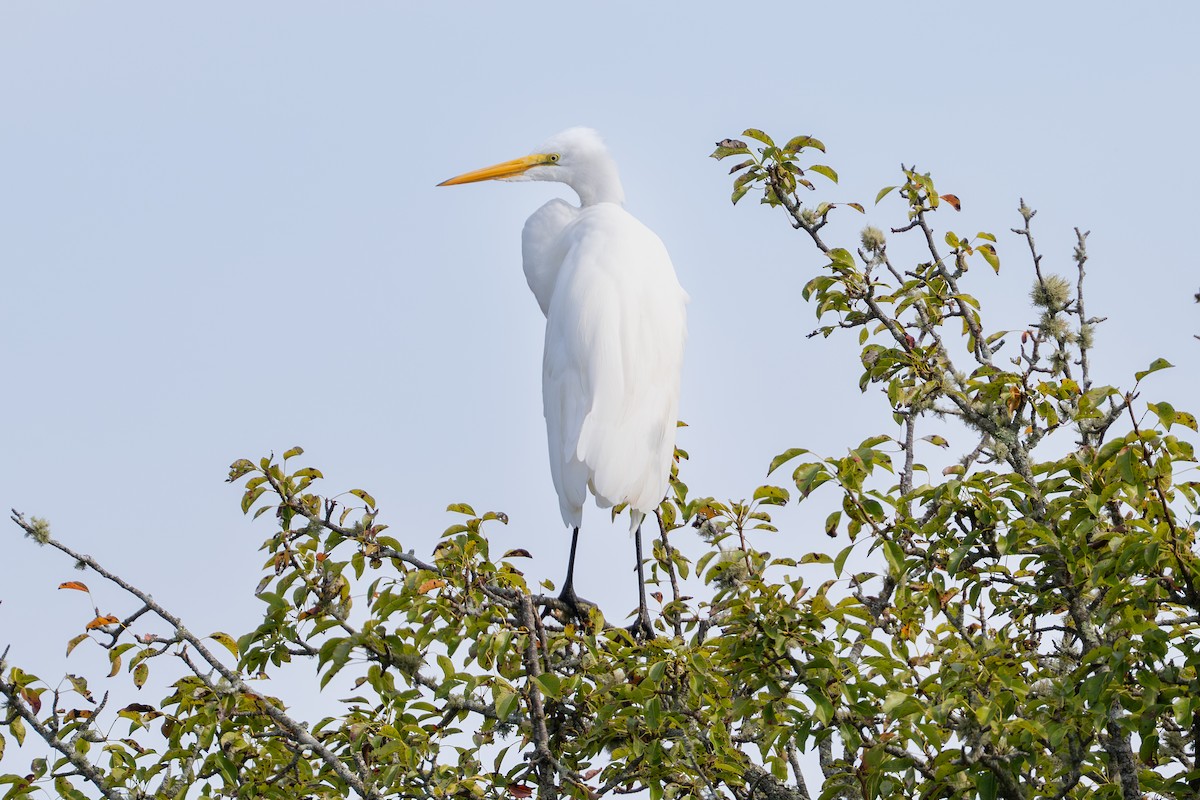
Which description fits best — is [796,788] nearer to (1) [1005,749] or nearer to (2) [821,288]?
(1) [1005,749]

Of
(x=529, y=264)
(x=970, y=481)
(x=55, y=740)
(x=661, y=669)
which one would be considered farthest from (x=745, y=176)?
(x=529, y=264)

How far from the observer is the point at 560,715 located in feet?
13.2

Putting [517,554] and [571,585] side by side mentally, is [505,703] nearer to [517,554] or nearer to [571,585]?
[517,554]

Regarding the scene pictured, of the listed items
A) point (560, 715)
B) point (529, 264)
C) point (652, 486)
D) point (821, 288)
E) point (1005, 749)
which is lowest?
point (1005, 749)

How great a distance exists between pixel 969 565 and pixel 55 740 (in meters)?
2.39

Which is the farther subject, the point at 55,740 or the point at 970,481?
the point at 55,740

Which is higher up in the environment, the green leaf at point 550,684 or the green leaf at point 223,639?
the green leaf at point 223,639

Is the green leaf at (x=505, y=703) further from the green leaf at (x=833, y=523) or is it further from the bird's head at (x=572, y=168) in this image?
the bird's head at (x=572, y=168)

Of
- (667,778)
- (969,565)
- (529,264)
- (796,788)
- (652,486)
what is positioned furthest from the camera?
(529,264)

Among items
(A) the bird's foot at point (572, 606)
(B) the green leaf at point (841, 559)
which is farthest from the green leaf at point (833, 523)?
A: (A) the bird's foot at point (572, 606)

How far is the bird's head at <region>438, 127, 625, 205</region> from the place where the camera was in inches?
285

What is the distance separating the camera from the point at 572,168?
7.33 metres

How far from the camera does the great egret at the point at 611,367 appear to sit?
17.5ft

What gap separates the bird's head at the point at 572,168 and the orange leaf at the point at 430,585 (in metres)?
4.13
